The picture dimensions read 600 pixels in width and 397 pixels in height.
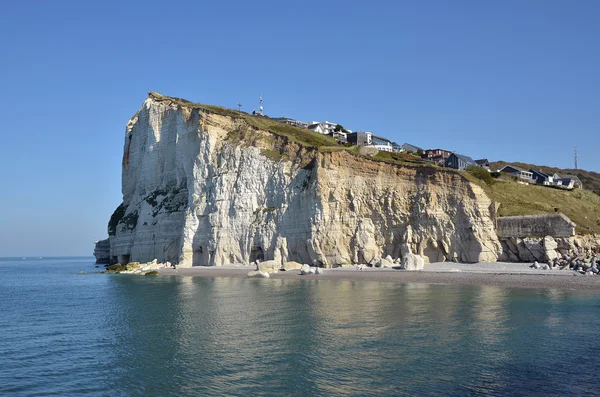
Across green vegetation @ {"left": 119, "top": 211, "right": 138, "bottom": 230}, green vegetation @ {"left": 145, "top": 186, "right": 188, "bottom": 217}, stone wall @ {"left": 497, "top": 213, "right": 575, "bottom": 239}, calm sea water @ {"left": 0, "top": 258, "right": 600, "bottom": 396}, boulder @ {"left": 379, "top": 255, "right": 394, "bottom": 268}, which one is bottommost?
calm sea water @ {"left": 0, "top": 258, "right": 600, "bottom": 396}

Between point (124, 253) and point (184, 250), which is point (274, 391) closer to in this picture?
point (184, 250)

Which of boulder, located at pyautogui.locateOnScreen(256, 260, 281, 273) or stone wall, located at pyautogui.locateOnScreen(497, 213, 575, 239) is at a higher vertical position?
stone wall, located at pyautogui.locateOnScreen(497, 213, 575, 239)

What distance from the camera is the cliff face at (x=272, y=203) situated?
45406 millimetres

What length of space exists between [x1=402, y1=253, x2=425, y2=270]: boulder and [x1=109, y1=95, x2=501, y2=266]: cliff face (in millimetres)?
3265

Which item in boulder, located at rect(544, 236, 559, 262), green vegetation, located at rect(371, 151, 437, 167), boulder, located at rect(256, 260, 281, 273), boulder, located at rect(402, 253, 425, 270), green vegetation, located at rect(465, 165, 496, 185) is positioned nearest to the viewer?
boulder, located at rect(544, 236, 559, 262)

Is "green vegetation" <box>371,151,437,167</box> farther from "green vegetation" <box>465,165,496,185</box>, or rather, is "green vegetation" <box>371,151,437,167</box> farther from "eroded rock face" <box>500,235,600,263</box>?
"eroded rock face" <box>500,235,600,263</box>

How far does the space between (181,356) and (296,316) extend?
7517mm

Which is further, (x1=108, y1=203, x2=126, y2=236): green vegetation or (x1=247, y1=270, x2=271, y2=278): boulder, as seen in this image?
(x1=108, y1=203, x2=126, y2=236): green vegetation

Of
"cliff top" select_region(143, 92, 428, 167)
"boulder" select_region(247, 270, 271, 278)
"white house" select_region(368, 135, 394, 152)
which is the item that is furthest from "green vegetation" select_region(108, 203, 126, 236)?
"white house" select_region(368, 135, 394, 152)

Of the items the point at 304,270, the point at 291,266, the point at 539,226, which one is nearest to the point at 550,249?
the point at 539,226

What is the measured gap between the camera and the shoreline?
32.8 m

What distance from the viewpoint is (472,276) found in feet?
121

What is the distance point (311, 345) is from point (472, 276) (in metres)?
23.0

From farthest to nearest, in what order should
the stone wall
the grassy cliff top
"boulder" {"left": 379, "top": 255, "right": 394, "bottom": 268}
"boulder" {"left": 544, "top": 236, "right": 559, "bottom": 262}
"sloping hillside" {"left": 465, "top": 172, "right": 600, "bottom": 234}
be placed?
the grassy cliff top → "sloping hillside" {"left": 465, "top": 172, "right": 600, "bottom": 234} → "boulder" {"left": 379, "top": 255, "right": 394, "bottom": 268} → the stone wall → "boulder" {"left": 544, "top": 236, "right": 559, "bottom": 262}
